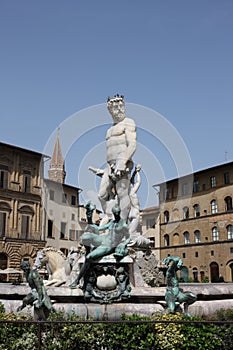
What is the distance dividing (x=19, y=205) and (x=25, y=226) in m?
2.58

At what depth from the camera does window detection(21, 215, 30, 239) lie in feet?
162

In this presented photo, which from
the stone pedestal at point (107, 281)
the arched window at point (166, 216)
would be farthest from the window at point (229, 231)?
the stone pedestal at point (107, 281)

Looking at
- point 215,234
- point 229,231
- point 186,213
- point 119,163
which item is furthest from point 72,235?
point 119,163

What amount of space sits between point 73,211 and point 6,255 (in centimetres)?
1480

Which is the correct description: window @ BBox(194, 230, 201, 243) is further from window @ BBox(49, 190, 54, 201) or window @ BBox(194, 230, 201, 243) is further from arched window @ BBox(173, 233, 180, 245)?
window @ BBox(49, 190, 54, 201)

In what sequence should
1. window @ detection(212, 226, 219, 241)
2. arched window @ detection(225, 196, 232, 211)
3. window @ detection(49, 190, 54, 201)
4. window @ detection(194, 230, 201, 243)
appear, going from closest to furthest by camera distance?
arched window @ detection(225, 196, 232, 211) → window @ detection(212, 226, 219, 241) → window @ detection(194, 230, 201, 243) → window @ detection(49, 190, 54, 201)

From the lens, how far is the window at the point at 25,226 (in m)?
49.5

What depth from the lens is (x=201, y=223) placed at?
5597cm

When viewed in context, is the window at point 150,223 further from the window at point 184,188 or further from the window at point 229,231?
the window at point 229,231

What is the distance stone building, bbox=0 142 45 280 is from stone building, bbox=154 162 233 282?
15624 millimetres

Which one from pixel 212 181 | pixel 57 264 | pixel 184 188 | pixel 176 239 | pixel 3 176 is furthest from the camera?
pixel 184 188

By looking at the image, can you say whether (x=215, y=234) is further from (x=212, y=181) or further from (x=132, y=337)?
(x=132, y=337)

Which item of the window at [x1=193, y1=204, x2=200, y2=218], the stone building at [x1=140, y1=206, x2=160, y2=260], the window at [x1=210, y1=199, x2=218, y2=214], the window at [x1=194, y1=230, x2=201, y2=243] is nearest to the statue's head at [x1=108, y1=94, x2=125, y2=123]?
the window at [x1=210, y1=199, x2=218, y2=214]

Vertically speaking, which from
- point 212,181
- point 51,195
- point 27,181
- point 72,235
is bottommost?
point 72,235
